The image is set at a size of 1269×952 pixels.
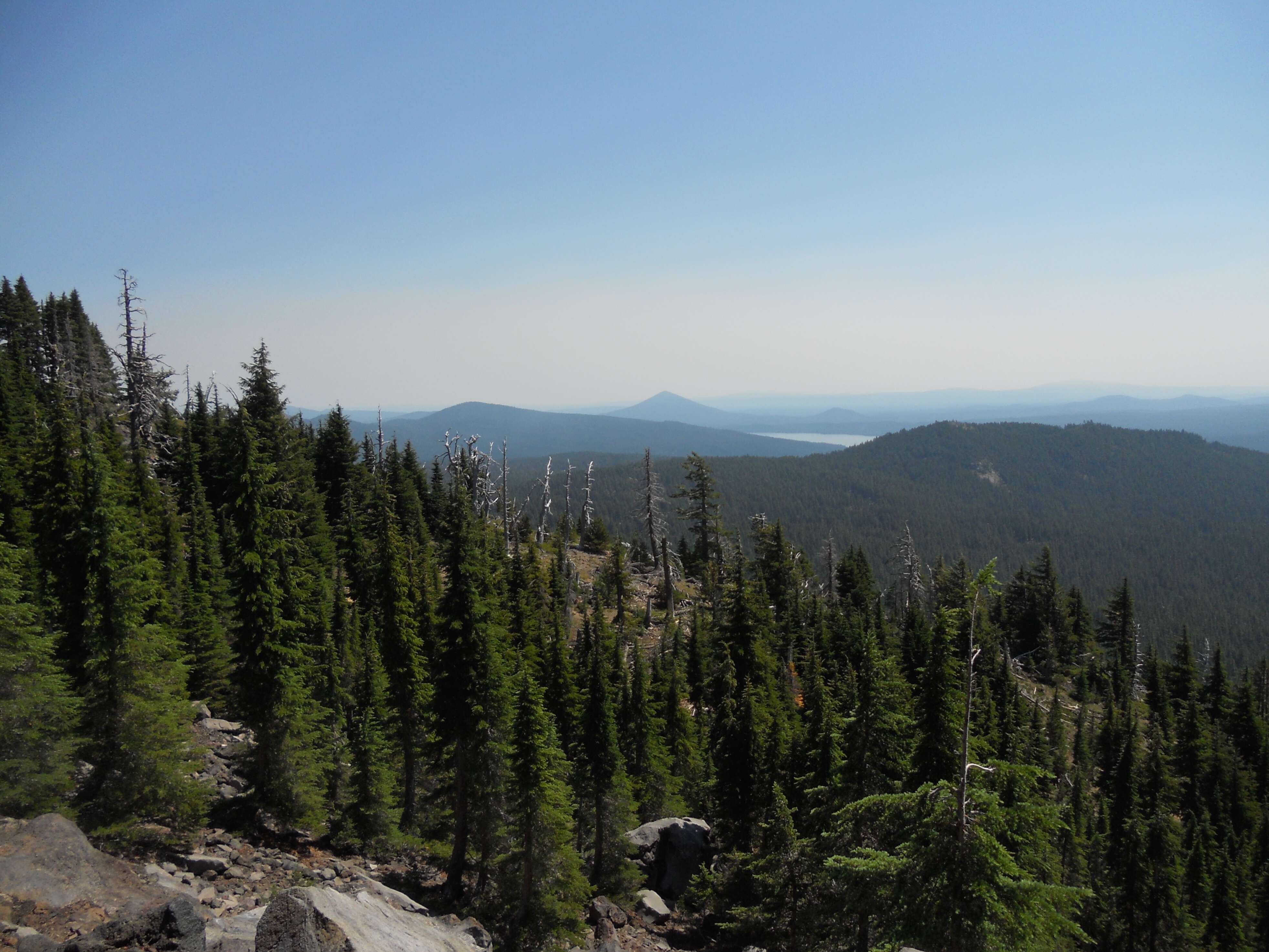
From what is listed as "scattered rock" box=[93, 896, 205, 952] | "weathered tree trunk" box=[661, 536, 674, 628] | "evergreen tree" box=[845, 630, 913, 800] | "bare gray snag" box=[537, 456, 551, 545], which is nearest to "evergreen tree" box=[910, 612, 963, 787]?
"evergreen tree" box=[845, 630, 913, 800]

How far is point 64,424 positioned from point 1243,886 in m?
74.4

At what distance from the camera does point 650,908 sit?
2645 centimetres

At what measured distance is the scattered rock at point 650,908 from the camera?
26141 mm

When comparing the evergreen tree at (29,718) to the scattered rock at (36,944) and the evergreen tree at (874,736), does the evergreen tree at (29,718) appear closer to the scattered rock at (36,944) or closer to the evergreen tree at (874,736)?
the scattered rock at (36,944)

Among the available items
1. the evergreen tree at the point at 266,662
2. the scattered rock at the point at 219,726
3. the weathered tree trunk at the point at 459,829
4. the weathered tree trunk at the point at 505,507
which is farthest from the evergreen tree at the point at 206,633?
the weathered tree trunk at the point at 505,507

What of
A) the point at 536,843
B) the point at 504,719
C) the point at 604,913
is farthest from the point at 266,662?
the point at 604,913

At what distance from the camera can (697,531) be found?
60.5 metres

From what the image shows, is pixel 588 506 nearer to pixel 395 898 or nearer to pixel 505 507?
pixel 505 507

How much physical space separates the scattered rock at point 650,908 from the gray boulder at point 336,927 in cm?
1547

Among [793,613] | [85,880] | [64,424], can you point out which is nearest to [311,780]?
[85,880]

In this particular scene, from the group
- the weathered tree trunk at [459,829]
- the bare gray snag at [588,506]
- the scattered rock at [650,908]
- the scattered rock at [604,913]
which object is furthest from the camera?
the bare gray snag at [588,506]

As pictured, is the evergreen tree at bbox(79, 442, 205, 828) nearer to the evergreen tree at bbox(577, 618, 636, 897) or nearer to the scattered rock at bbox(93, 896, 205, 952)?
the scattered rock at bbox(93, 896, 205, 952)

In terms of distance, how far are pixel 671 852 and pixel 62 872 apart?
23.4 meters

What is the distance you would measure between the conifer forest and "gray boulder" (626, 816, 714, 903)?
0.76 meters
